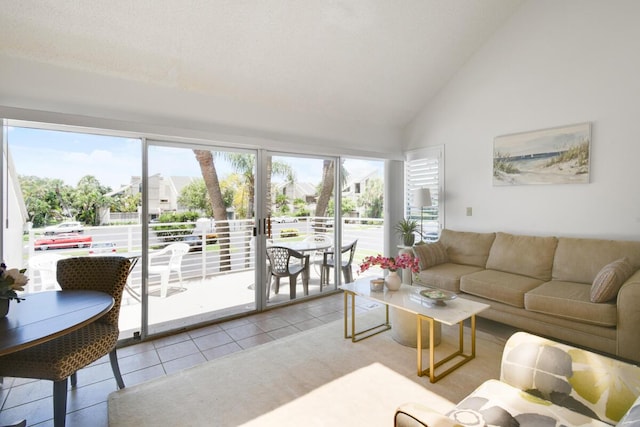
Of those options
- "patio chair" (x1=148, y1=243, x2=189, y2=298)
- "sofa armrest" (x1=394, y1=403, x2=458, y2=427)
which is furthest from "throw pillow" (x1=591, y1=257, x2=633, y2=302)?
"patio chair" (x1=148, y1=243, x2=189, y2=298)

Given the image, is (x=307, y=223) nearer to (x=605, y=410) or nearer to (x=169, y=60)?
(x=169, y=60)

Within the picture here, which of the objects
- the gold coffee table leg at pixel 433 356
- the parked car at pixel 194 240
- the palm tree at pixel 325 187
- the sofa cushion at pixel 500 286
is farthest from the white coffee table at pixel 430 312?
the parked car at pixel 194 240

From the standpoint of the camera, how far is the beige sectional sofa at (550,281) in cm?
247

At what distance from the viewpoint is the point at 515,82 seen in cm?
393

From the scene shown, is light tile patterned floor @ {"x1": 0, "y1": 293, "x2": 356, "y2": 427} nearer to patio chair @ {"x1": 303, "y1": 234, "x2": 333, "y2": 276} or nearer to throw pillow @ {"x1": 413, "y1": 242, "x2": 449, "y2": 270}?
patio chair @ {"x1": 303, "y1": 234, "x2": 333, "y2": 276}

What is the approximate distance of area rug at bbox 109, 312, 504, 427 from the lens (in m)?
2.05

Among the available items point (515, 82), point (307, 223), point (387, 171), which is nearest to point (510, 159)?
point (515, 82)

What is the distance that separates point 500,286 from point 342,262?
7.18ft

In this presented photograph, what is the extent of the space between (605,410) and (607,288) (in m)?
1.54

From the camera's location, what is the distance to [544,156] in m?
3.69

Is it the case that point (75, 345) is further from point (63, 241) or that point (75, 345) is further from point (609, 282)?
point (609, 282)

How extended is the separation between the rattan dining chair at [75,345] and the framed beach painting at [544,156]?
4.20 m

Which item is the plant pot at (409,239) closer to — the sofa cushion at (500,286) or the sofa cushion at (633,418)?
the sofa cushion at (500,286)

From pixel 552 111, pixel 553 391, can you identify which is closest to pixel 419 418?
pixel 553 391
